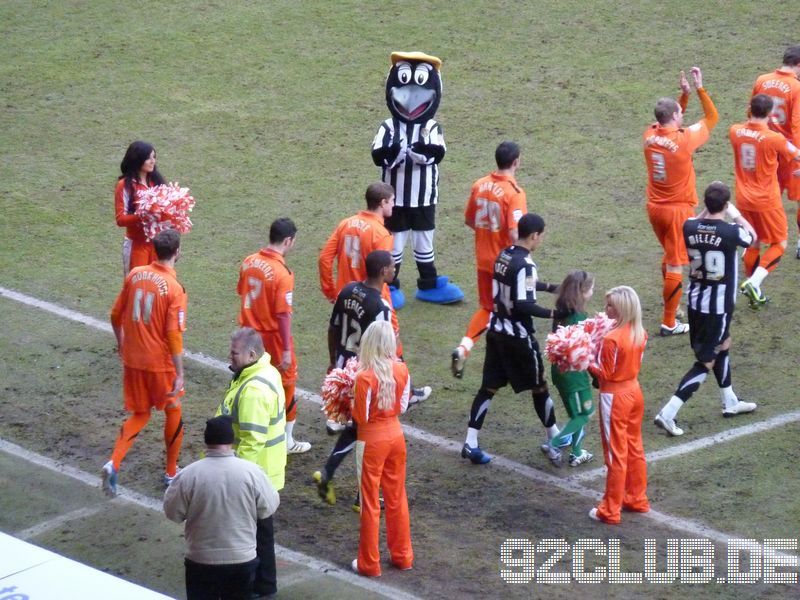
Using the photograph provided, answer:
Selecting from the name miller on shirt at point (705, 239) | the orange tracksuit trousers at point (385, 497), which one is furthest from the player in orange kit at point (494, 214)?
the orange tracksuit trousers at point (385, 497)

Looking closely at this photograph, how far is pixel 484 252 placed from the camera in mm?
11805

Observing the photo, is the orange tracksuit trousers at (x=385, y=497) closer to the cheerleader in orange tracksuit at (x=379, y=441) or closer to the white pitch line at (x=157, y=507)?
the cheerleader in orange tracksuit at (x=379, y=441)

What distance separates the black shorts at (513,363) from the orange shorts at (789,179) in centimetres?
506

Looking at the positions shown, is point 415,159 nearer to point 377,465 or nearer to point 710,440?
point 710,440

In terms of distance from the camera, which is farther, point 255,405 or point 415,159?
point 415,159

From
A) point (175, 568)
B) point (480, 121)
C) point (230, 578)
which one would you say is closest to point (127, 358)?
point (175, 568)

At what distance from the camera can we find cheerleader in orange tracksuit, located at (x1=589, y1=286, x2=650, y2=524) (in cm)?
929

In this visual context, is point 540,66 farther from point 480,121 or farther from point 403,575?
point 403,575

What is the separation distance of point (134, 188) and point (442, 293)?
3.61m

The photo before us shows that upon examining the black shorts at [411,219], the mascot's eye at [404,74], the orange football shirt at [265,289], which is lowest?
the orange football shirt at [265,289]

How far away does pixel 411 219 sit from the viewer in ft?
43.9

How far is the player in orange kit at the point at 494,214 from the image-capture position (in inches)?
451

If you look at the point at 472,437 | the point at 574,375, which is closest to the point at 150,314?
the point at 472,437

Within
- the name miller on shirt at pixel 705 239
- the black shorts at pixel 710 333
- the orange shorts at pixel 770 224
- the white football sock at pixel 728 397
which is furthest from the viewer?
the orange shorts at pixel 770 224
